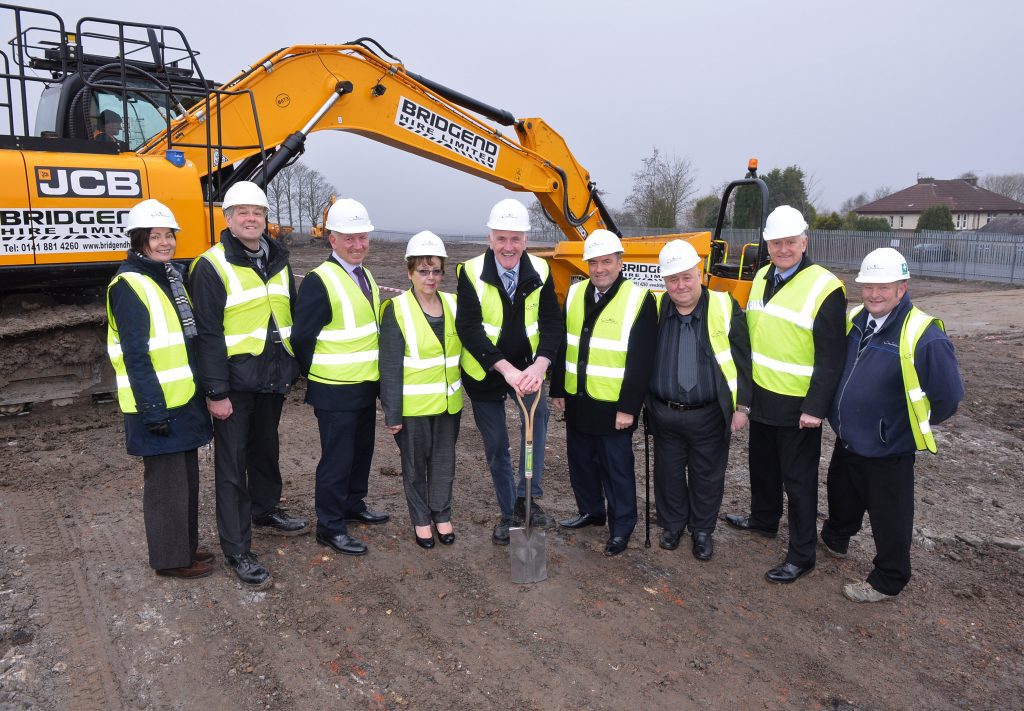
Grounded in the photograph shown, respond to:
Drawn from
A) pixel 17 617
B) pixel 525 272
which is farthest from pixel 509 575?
pixel 17 617

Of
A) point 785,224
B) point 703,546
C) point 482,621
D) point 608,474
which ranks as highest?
point 785,224

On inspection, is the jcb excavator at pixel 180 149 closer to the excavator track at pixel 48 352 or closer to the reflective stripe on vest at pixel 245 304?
the excavator track at pixel 48 352

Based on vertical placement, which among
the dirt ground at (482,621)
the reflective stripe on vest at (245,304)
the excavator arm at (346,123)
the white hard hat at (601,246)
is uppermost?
the excavator arm at (346,123)

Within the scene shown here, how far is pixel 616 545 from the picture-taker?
4.61 m

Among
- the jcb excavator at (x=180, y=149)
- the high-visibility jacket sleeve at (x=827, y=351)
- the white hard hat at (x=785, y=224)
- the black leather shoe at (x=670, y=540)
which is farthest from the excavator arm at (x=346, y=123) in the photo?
the high-visibility jacket sleeve at (x=827, y=351)

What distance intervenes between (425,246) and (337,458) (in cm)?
142

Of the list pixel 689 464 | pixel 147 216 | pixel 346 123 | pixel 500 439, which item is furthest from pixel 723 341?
pixel 346 123

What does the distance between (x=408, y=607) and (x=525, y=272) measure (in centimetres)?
206

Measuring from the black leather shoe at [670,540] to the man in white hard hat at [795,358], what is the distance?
59 cm

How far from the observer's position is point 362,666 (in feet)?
11.3

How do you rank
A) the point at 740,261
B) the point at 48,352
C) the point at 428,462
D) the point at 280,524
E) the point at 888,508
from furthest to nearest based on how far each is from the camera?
1. the point at 740,261
2. the point at 48,352
3. the point at 280,524
4. the point at 428,462
5. the point at 888,508

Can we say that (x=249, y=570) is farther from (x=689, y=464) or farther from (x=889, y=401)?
(x=889, y=401)

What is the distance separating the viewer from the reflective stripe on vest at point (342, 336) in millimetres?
4320

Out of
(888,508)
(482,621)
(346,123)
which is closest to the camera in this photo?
(482,621)
